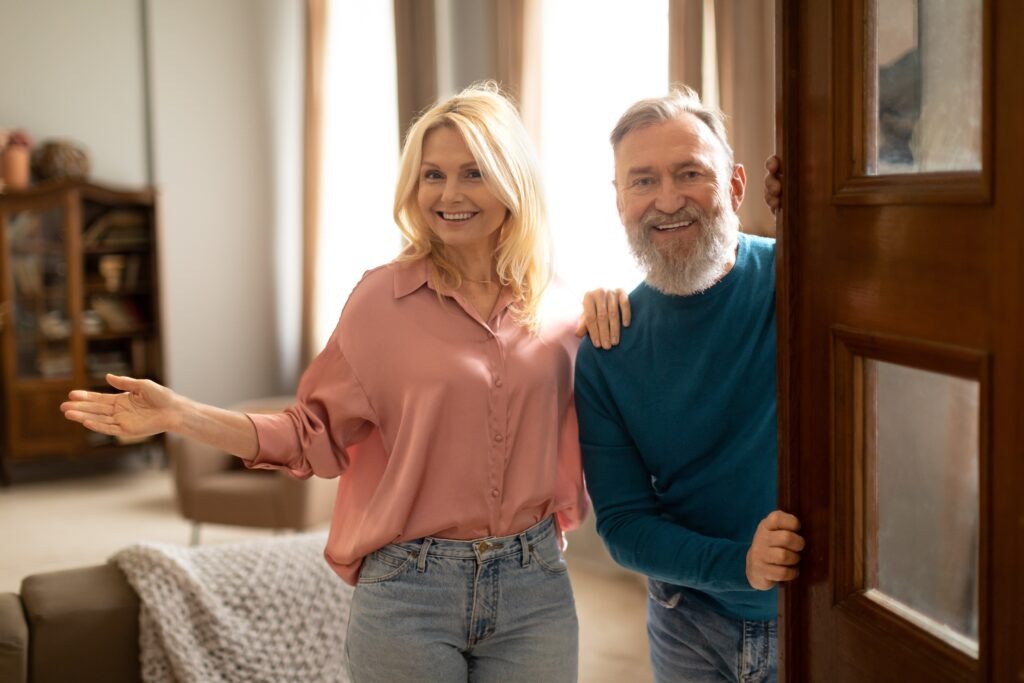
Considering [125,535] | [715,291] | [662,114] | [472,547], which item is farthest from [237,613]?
[125,535]

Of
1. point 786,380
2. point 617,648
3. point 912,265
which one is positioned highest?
point 912,265

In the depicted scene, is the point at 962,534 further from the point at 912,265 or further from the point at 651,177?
the point at 651,177

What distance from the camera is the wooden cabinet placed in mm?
6117

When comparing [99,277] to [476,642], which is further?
[99,277]

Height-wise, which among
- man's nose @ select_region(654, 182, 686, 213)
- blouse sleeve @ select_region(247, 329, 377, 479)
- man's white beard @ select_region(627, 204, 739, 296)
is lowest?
blouse sleeve @ select_region(247, 329, 377, 479)

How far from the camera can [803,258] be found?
135 cm

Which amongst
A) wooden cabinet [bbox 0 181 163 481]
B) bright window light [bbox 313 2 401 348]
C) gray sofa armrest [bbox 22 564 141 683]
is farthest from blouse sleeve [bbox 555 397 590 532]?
wooden cabinet [bbox 0 181 163 481]

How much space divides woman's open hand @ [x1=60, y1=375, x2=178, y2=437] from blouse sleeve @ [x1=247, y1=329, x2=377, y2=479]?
0.14 meters

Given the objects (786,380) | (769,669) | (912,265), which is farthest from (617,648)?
(912,265)

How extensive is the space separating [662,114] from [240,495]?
3.23 metres

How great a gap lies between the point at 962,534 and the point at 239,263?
6.35 metres

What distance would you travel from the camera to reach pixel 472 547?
1.75 metres

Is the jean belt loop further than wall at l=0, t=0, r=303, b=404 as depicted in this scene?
No

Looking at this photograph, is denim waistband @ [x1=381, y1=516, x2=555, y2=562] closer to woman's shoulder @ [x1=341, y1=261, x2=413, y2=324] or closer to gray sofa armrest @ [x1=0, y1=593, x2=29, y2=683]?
woman's shoulder @ [x1=341, y1=261, x2=413, y2=324]
